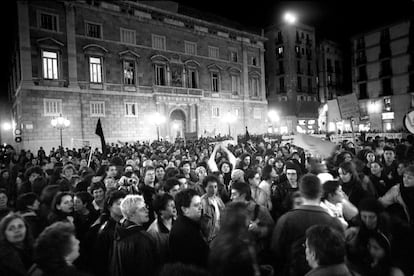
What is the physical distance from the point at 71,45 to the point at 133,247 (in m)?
25.7

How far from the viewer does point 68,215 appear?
13.6 ft

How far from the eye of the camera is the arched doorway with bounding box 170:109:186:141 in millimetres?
31497

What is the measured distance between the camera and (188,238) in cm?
301

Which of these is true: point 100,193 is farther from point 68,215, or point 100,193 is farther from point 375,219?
point 375,219

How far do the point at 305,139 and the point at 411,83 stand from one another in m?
42.5

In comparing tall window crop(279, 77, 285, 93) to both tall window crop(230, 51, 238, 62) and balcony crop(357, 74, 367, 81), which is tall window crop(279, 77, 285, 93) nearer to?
balcony crop(357, 74, 367, 81)

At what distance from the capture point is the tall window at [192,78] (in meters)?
32.8

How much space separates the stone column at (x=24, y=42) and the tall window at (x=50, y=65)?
1.09m

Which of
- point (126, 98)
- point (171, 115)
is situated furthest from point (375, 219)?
point (171, 115)

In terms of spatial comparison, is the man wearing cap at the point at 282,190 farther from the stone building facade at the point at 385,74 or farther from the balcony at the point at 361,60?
the balcony at the point at 361,60

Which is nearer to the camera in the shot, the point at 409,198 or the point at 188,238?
the point at 188,238

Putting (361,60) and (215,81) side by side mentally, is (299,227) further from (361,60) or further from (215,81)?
(361,60)

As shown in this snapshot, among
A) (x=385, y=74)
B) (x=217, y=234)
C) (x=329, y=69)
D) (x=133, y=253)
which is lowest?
(x=217, y=234)

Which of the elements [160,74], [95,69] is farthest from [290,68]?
[95,69]
